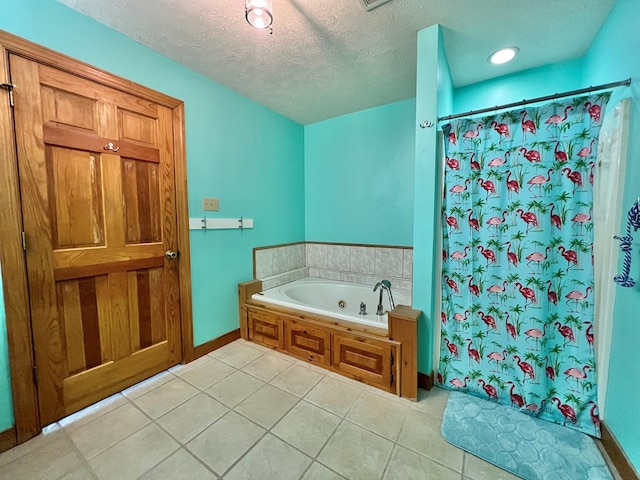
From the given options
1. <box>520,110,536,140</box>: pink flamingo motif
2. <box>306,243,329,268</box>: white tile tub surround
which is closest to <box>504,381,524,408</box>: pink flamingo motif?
<box>520,110,536,140</box>: pink flamingo motif

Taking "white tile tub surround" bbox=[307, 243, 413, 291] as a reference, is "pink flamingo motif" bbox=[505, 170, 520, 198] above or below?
above

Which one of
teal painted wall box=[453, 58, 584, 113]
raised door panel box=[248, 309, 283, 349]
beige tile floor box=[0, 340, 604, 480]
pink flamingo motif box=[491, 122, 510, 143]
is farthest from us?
raised door panel box=[248, 309, 283, 349]

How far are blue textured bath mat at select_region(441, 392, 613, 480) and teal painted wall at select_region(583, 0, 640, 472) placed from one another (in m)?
0.16

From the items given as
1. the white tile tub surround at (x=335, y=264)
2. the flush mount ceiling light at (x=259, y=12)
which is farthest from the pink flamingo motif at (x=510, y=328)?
the flush mount ceiling light at (x=259, y=12)

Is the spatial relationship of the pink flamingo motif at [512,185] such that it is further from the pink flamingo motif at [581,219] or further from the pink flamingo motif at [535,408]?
the pink flamingo motif at [535,408]

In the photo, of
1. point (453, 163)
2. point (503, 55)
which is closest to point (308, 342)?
point (453, 163)

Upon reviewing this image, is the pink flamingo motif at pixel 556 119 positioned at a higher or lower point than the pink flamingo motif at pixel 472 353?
higher

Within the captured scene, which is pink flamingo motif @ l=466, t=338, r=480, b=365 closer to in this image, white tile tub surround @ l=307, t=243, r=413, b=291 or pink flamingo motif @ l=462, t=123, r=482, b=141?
white tile tub surround @ l=307, t=243, r=413, b=291

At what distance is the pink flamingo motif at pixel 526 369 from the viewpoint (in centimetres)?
147

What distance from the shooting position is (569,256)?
1356mm

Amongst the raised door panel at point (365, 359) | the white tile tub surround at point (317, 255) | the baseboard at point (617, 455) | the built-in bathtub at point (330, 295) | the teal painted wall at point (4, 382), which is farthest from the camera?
the white tile tub surround at point (317, 255)

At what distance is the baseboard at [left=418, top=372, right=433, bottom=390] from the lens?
1714 millimetres

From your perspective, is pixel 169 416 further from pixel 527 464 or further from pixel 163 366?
pixel 527 464

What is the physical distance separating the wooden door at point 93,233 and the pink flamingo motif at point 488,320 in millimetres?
2178
